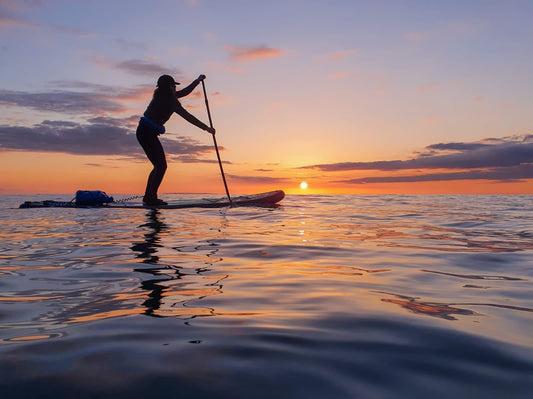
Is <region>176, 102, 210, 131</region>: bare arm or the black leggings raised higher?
<region>176, 102, 210, 131</region>: bare arm

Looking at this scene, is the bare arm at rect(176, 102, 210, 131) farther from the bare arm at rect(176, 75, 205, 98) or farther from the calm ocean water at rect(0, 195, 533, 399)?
the calm ocean water at rect(0, 195, 533, 399)

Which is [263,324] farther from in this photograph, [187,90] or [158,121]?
[187,90]

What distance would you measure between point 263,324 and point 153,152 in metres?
9.30

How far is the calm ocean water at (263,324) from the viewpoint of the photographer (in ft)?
4.62

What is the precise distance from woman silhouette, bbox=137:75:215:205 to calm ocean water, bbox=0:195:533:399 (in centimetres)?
630

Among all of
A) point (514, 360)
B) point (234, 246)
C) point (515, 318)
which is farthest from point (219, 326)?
point (234, 246)

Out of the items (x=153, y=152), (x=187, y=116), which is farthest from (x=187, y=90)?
(x=153, y=152)

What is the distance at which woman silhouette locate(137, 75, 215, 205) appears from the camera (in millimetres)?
10227

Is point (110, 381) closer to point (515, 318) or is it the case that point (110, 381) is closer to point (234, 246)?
point (515, 318)

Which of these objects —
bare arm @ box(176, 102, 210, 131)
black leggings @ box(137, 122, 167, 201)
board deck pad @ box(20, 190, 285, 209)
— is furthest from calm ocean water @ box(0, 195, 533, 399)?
board deck pad @ box(20, 190, 285, 209)

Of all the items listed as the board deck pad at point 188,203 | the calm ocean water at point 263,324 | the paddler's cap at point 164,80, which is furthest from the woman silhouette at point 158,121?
the calm ocean water at point 263,324

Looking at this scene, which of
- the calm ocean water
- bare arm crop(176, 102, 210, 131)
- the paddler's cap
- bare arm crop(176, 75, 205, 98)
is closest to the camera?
the calm ocean water

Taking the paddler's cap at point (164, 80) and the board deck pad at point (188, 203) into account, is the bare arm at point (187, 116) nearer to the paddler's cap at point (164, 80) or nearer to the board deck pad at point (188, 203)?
the paddler's cap at point (164, 80)

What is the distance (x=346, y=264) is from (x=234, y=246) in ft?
5.45
